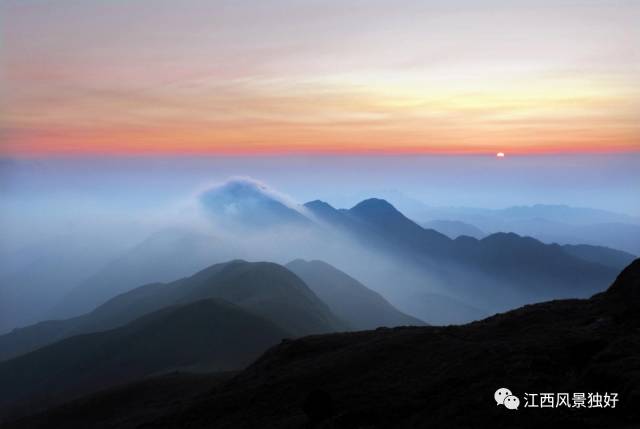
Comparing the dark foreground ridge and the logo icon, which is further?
the dark foreground ridge

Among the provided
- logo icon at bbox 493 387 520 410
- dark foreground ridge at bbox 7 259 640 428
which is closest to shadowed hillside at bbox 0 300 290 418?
dark foreground ridge at bbox 7 259 640 428

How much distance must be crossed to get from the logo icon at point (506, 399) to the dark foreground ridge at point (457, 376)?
300mm

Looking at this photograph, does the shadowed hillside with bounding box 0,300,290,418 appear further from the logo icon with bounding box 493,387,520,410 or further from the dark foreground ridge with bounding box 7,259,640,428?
the logo icon with bounding box 493,387,520,410

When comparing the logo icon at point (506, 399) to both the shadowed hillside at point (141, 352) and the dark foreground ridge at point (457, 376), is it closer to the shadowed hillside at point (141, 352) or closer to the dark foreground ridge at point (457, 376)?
the dark foreground ridge at point (457, 376)

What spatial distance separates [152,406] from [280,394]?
86.4 ft

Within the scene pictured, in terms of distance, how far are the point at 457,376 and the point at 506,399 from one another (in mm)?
5576

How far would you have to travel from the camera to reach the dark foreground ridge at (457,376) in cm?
2534

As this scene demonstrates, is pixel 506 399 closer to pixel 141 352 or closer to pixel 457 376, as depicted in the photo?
pixel 457 376

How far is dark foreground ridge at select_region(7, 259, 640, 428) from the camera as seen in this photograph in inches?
998

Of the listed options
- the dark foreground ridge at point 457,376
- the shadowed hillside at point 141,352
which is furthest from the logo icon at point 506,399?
the shadowed hillside at point 141,352

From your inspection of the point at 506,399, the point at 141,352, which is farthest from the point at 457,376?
the point at 141,352

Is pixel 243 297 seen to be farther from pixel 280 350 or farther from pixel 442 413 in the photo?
pixel 442 413

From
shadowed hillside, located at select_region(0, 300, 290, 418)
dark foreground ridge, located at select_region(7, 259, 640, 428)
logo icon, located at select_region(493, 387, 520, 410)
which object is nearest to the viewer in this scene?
logo icon, located at select_region(493, 387, 520, 410)

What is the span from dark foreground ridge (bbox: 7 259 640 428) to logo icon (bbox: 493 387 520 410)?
11.8 inches
